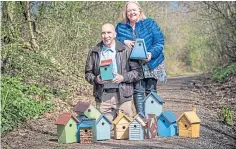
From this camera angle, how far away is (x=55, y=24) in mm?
9055

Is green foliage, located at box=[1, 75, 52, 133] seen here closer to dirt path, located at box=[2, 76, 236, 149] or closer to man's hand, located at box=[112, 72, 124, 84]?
dirt path, located at box=[2, 76, 236, 149]

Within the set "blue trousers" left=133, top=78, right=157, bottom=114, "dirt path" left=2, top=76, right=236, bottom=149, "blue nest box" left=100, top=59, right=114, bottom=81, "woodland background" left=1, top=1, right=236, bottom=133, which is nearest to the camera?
"dirt path" left=2, top=76, right=236, bottom=149

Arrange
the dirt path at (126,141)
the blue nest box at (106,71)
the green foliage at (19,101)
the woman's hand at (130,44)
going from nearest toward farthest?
1. the dirt path at (126,141)
2. the blue nest box at (106,71)
3. the woman's hand at (130,44)
4. the green foliage at (19,101)

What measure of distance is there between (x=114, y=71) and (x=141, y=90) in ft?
1.78

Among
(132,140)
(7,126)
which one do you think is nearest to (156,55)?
(132,140)

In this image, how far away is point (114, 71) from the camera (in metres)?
5.34

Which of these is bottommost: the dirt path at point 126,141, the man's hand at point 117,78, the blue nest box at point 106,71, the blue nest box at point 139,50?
the dirt path at point 126,141

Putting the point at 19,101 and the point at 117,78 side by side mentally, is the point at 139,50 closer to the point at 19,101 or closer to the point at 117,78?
the point at 117,78

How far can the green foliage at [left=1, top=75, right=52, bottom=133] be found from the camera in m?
6.64

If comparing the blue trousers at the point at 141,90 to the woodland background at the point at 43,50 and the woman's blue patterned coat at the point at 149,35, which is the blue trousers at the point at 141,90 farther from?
the woodland background at the point at 43,50

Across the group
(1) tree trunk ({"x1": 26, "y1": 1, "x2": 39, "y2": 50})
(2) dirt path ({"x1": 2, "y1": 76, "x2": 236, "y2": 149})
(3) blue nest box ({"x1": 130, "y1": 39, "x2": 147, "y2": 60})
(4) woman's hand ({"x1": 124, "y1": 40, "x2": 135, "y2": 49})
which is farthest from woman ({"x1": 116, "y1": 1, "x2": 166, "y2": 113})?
(1) tree trunk ({"x1": 26, "y1": 1, "x2": 39, "y2": 50})

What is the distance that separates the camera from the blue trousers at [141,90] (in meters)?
5.67

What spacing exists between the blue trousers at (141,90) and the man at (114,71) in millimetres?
153

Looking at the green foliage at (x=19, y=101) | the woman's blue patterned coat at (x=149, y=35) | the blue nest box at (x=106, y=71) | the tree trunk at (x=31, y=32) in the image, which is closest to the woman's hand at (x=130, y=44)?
the woman's blue patterned coat at (x=149, y=35)
